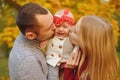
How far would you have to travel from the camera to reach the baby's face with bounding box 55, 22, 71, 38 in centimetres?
273

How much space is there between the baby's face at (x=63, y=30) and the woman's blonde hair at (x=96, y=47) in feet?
0.28

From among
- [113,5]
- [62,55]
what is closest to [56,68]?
[62,55]

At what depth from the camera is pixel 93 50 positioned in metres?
2.67

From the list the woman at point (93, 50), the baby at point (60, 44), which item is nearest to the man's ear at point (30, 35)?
the baby at point (60, 44)

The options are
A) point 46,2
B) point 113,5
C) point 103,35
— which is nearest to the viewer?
point 103,35

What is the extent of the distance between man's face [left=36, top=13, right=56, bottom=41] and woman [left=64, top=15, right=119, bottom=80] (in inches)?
5.5

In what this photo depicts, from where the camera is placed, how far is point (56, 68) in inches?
107

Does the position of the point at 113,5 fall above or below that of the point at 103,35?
below

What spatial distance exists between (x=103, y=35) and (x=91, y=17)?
0.52 ft

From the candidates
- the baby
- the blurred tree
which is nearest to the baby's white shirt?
the baby

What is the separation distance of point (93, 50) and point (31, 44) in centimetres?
41

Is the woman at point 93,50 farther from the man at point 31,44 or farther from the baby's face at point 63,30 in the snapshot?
the man at point 31,44

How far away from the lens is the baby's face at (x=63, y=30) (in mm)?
2728

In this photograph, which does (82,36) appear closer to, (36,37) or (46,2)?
(36,37)
